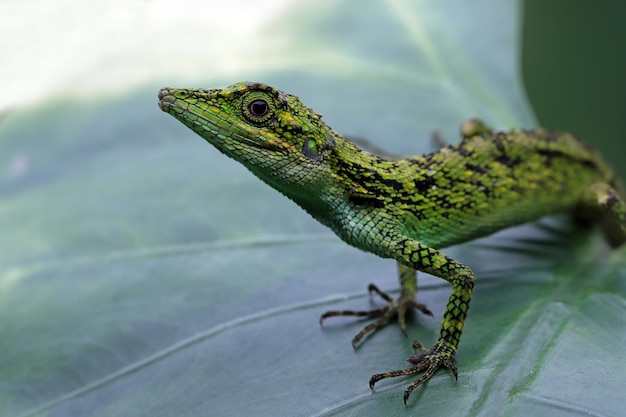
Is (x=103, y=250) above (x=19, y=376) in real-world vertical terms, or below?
above

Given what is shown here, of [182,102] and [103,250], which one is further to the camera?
[103,250]

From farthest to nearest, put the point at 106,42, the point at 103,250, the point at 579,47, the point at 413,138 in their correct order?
the point at 579,47 → the point at 106,42 → the point at 413,138 → the point at 103,250

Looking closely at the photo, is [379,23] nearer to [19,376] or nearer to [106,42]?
[106,42]

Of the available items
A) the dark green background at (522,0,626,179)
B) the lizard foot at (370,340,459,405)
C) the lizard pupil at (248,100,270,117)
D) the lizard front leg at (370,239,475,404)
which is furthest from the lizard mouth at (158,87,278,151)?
the dark green background at (522,0,626,179)

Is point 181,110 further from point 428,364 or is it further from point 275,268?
point 428,364

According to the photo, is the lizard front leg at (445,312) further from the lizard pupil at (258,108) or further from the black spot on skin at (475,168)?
the lizard pupil at (258,108)

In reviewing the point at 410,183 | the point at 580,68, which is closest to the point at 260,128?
the point at 410,183

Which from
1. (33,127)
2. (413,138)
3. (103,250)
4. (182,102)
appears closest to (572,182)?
(413,138)

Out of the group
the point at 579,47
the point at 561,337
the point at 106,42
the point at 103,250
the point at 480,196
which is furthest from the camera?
the point at 579,47
